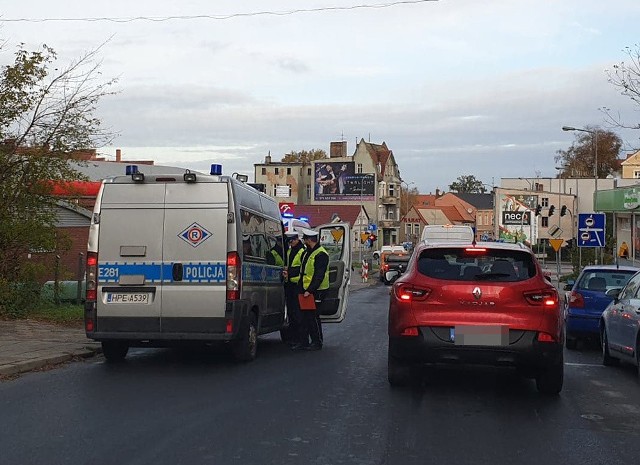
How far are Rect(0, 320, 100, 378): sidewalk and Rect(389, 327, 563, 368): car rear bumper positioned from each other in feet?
16.0

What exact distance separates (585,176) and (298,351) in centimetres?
9780

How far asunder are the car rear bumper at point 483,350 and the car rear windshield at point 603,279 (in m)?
7.04

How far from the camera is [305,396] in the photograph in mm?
8977

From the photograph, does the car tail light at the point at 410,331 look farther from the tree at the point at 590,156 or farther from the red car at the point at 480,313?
the tree at the point at 590,156

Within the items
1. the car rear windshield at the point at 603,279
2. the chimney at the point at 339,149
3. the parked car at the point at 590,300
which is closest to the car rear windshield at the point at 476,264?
the parked car at the point at 590,300

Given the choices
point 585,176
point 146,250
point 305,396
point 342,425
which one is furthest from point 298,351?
point 585,176

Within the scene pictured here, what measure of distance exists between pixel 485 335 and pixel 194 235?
404cm

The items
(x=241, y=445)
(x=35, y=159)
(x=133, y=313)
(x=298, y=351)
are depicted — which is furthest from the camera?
(x=35, y=159)

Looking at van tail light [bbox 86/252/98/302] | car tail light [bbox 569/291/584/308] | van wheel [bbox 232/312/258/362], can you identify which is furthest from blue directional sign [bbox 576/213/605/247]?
van tail light [bbox 86/252/98/302]

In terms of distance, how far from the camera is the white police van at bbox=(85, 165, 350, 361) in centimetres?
1076

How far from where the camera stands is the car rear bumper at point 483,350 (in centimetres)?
876

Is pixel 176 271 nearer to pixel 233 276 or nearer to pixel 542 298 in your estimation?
pixel 233 276

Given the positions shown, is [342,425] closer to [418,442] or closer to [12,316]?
[418,442]

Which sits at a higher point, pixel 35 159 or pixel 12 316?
pixel 35 159
